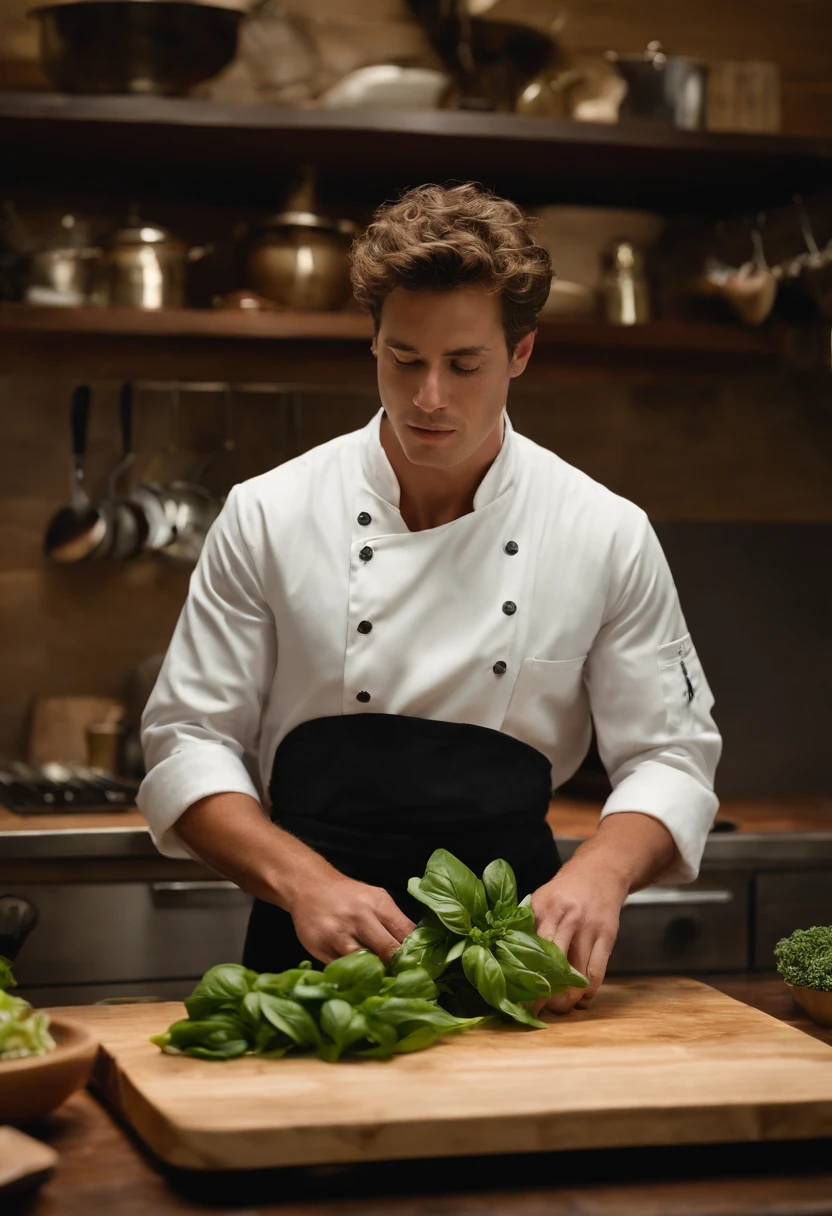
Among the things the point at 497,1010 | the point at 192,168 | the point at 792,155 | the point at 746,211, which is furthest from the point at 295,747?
the point at 746,211

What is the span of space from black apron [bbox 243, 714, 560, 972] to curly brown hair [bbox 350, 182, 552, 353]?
1.47 feet

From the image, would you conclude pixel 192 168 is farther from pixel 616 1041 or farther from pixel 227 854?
pixel 616 1041

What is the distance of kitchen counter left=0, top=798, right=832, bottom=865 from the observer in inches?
92.0

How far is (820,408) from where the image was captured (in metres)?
3.26

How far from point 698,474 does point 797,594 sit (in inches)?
13.0

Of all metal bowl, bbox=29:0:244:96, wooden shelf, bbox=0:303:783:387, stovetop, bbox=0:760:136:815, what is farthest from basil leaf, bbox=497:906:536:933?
metal bowl, bbox=29:0:244:96

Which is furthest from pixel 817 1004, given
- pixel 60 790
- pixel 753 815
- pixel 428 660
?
pixel 60 790

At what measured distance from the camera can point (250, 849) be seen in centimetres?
152

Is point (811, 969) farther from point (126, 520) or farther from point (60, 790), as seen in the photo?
point (126, 520)

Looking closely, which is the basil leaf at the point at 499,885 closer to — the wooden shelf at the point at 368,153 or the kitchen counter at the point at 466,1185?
the kitchen counter at the point at 466,1185

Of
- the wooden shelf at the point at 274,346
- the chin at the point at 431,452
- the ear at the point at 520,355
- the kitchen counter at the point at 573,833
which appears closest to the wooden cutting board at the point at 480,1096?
the chin at the point at 431,452

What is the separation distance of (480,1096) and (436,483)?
0.79 m

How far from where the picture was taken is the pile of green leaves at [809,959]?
143cm

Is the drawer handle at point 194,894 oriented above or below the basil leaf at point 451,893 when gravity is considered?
below
